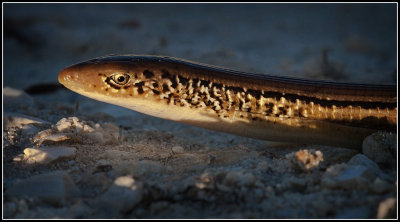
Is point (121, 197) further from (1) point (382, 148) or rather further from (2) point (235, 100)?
(1) point (382, 148)

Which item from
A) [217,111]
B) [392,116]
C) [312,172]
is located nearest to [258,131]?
[217,111]

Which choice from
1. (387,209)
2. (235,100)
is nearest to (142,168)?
(235,100)

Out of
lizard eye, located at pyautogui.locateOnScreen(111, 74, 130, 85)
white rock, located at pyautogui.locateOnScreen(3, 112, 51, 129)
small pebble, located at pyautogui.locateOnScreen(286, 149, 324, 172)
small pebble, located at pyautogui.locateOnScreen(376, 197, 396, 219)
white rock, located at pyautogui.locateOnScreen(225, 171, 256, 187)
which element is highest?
lizard eye, located at pyautogui.locateOnScreen(111, 74, 130, 85)

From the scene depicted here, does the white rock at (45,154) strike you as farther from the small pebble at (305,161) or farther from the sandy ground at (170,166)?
the small pebble at (305,161)

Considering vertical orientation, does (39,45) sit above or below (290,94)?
above

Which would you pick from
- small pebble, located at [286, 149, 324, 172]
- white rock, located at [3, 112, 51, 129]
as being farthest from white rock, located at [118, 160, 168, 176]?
white rock, located at [3, 112, 51, 129]

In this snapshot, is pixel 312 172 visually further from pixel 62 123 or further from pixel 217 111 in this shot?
pixel 62 123

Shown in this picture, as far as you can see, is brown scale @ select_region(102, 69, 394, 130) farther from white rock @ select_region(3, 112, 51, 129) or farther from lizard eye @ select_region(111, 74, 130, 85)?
white rock @ select_region(3, 112, 51, 129)
